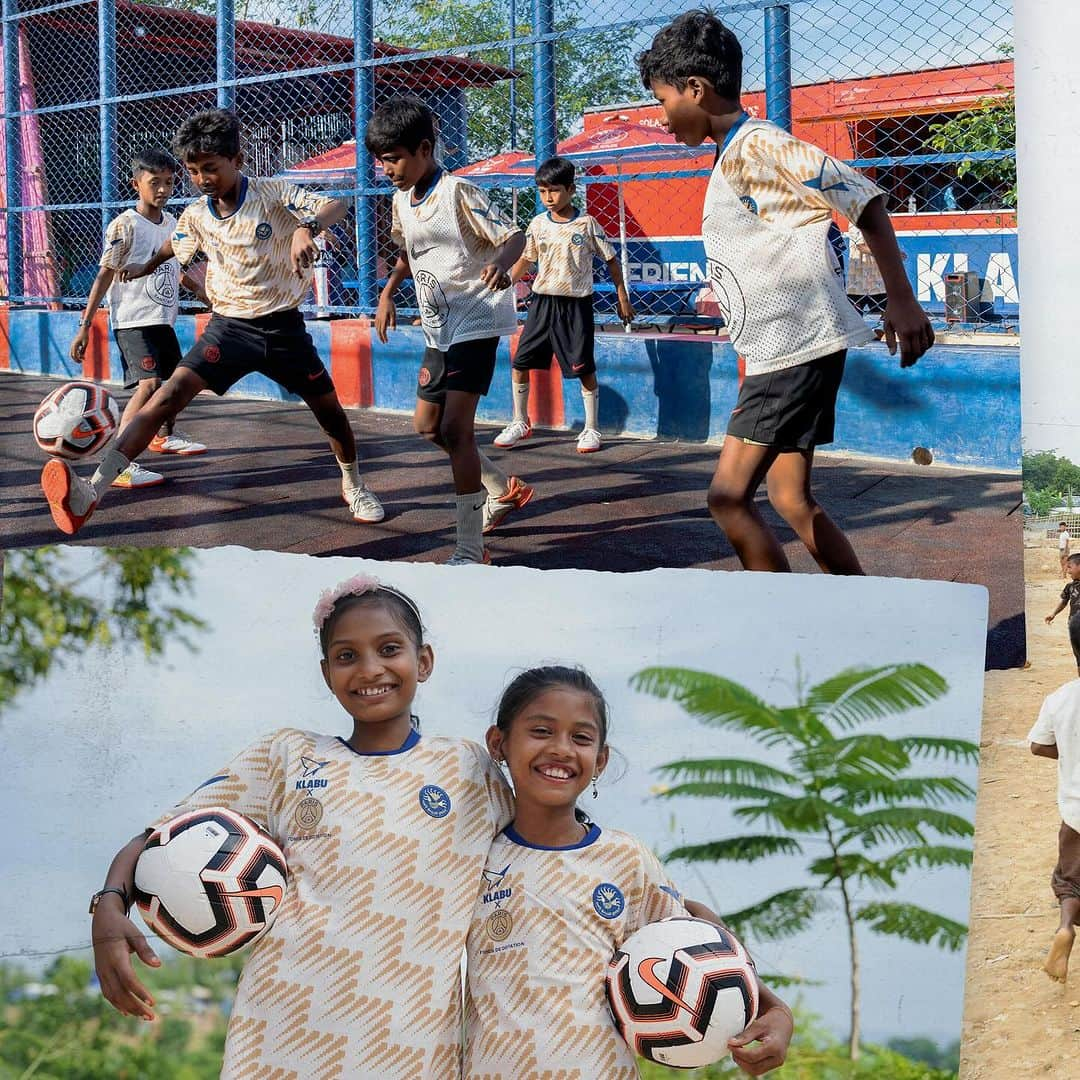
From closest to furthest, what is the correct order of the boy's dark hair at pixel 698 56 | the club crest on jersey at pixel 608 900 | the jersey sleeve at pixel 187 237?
the club crest on jersey at pixel 608 900 → the boy's dark hair at pixel 698 56 → the jersey sleeve at pixel 187 237

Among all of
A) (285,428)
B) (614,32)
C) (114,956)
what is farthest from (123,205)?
(114,956)

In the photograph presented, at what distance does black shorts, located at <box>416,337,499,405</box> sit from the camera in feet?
10.4

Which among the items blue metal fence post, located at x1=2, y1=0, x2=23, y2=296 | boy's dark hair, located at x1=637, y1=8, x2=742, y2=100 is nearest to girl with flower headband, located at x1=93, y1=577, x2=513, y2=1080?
boy's dark hair, located at x1=637, y1=8, x2=742, y2=100

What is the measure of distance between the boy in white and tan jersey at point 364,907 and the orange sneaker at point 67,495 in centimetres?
136

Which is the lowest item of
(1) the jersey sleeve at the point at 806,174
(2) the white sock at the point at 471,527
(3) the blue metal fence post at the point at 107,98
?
(2) the white sock at the point at 471,527

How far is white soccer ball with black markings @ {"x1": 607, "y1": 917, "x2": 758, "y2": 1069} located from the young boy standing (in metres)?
0.80

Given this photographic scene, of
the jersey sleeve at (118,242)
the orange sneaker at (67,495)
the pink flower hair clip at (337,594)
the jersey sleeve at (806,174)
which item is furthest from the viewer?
the jersey sleeve at (118,242)

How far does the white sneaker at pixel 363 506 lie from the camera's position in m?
3.27

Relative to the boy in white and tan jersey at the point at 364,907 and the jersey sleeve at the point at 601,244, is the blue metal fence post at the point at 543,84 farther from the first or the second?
the boy in white and tan jersey at the point at 364,907

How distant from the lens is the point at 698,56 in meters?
2.48

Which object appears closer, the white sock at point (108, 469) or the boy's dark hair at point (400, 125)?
the boy's dark hair at point (400, 125)

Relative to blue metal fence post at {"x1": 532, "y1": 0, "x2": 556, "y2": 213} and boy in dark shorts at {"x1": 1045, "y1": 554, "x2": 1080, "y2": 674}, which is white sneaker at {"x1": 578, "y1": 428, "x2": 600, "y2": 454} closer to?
blue metal fence post at {"x1": 532, "y1": 0, "x2": 556, "y2": 213}

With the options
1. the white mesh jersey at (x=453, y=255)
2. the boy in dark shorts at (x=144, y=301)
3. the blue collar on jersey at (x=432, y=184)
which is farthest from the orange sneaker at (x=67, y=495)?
the blue collar on jersey at (x=432, y=184)

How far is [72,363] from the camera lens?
396 centimetres
